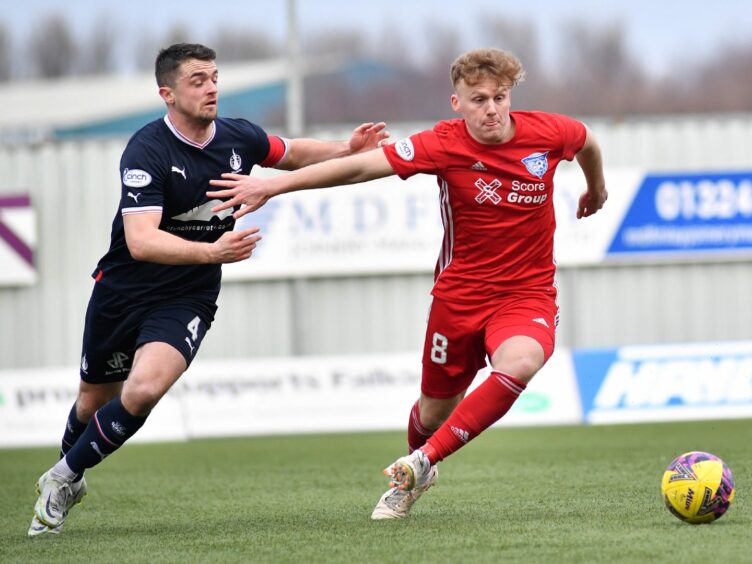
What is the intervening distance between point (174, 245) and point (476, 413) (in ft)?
5.30

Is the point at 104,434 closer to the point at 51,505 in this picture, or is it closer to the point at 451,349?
the point at 51,505

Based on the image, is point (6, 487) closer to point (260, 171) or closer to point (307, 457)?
point (307, 457)

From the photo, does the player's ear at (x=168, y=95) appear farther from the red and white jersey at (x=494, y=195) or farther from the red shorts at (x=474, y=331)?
the red shorts at (x=474, y=331)

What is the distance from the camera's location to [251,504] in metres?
7.55

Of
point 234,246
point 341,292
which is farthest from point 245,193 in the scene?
point 341,292

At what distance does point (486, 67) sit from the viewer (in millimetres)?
Answer: 6043

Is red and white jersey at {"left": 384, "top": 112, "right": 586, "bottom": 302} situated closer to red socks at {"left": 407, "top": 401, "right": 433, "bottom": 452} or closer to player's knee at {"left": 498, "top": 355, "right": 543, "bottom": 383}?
player's knee at {"left": 498, "top": 355, "right": 543, "bottom": 383}

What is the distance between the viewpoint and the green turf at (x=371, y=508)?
5324 mm

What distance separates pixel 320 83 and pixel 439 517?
139 feet

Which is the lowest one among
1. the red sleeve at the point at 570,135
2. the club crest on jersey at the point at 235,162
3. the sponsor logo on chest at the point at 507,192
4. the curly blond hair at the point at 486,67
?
the sponsor logo on chest at the point at 507,192

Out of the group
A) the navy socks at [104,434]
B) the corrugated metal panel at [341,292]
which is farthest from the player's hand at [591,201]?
the corrugated metal panel at [341,292]

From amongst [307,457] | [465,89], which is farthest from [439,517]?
[307,457]

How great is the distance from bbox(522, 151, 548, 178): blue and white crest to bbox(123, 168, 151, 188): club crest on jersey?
182 centimetres

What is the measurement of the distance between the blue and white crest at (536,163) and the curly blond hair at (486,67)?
1.23 ft
